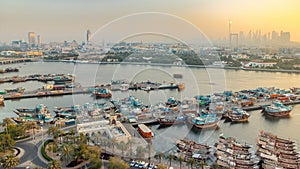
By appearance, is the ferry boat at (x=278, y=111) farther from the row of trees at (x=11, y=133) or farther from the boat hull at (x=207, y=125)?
the row of trees at (x=11, y=133)

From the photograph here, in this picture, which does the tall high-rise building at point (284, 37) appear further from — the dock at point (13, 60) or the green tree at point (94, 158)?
the green tree at point (94, 158)

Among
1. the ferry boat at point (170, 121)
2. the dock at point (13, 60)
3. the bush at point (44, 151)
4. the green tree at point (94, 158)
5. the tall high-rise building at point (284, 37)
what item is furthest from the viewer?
the tall high-rise building at point (284, 37)

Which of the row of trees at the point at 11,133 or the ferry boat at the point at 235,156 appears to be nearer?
the ferry boat at the point at 235,156

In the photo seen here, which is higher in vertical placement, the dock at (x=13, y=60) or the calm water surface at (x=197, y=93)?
the dock at (x=13, y=60)

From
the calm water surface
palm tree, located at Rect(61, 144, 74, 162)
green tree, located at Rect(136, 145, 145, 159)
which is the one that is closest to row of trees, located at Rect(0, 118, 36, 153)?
palm tree, located at Rect(61, 144, 74, 162)

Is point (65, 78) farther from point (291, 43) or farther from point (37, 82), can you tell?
point (291, 43)

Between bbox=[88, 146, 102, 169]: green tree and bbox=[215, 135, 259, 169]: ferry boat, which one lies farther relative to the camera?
bbox=[215, 135, 259, 169]: ferry boat

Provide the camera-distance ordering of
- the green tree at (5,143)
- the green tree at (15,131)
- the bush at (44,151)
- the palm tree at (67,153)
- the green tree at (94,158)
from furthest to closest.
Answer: the green tree at (15,131)
the green tree at (5,143)
the bush at (44,151)
the palm tree at (67,153)
the green tree at (94,158)

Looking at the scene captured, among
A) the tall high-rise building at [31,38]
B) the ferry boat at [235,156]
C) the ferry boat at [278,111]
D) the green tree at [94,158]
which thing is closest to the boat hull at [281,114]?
the ferry boat at [278,111]

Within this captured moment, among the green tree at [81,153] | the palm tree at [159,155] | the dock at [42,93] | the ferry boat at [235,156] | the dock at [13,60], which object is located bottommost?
the ferry boat at [235,156]

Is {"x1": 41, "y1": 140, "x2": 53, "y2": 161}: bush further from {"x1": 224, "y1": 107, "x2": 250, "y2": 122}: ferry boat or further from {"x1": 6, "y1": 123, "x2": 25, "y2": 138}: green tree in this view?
{"x1": 224, "y1": 107, "x2": 250, "y2": 122}: ferry boat
